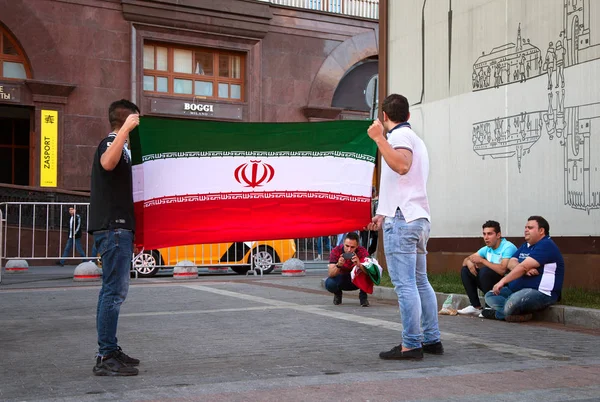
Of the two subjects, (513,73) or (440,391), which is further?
(513,73)

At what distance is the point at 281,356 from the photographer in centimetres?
628

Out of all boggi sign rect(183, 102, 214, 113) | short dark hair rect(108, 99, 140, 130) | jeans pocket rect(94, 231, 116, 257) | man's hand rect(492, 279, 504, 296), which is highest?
boggi sign rect(183, 102, 214, 113)

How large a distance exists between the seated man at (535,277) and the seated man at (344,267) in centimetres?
207

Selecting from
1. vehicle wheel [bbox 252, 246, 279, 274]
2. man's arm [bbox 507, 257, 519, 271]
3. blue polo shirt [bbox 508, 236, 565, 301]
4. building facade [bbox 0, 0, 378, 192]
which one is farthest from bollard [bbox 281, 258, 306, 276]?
building facade [bbox 0, 0, 378, 192]

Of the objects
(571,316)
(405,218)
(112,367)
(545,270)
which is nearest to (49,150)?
(545,270)

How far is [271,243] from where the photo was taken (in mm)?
18547

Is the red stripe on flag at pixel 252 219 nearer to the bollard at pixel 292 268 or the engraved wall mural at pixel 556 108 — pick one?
the engraved wall mural at pixel 556 108

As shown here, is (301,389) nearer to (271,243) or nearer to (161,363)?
(161,363)

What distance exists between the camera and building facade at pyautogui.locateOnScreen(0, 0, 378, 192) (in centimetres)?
2558

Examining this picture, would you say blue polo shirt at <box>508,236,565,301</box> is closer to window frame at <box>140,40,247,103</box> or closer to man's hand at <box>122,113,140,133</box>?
man's hand at <box>122,113,140,133</box>

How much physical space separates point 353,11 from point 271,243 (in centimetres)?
1555

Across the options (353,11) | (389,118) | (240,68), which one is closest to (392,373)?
(389,118)

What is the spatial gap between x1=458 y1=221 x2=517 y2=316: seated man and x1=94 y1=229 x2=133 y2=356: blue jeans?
16.6 feet

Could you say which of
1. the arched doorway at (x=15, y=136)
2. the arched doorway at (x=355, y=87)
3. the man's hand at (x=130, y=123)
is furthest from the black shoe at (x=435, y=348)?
the arched doorway at (x=355, y=87)
